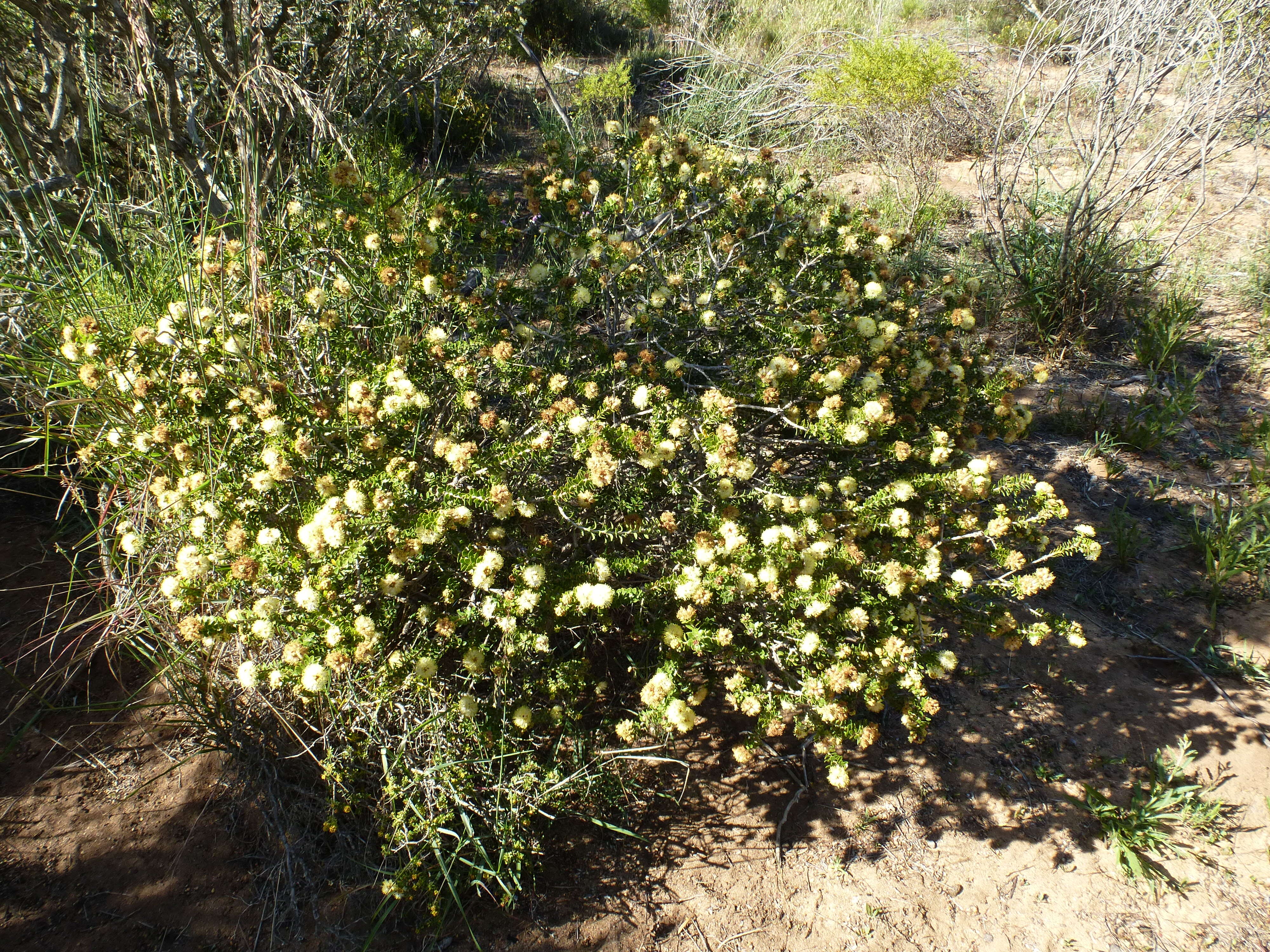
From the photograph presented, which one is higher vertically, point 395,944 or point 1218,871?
point 1218,871

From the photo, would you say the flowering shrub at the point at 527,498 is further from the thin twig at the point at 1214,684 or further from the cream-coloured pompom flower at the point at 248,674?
the thin twig at the point at 1214,684

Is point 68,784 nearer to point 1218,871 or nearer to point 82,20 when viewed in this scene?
point 82,20

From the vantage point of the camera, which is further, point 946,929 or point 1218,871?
point 1218,871

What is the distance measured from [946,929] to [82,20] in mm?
4503

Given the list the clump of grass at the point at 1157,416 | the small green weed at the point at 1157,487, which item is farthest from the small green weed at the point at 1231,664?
the clump of grass at the point at 1157,416

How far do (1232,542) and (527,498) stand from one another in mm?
2888

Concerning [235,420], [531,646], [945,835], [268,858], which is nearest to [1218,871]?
[945,835]

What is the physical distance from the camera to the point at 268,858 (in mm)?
1912

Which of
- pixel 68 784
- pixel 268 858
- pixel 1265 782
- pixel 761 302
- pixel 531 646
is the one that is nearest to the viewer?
pixel 531 646

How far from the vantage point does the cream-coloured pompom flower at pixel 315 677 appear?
149cm

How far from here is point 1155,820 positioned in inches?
80.4

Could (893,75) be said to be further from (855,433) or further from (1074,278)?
(855,433)

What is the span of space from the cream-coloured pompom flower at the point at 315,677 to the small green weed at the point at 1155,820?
223cm

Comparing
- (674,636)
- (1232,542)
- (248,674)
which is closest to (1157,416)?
(1232,542)
